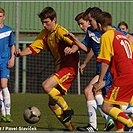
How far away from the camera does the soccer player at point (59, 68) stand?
33.7ft

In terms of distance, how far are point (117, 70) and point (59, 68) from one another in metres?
1.93

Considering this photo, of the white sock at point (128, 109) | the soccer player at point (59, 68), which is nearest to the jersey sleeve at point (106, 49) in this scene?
the white sock at point (128, 109)

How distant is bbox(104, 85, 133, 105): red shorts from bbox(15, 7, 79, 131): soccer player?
1.53 m

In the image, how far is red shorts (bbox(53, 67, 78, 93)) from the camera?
34.2 ft

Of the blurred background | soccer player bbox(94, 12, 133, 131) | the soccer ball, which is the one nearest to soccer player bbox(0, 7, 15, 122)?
the soccer ball

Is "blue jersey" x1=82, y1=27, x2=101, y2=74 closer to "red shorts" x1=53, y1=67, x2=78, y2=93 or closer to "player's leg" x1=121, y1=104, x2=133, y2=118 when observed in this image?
"red shorts" x1=53, y1=67, x2=78, y2=93

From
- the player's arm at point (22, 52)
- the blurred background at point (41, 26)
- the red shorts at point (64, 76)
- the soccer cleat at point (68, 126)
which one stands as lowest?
the blurred background at point (41, 26)

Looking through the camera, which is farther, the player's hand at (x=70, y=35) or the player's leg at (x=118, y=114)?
the player's hand at (x=70, y=35)

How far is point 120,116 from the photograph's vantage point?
8.80m

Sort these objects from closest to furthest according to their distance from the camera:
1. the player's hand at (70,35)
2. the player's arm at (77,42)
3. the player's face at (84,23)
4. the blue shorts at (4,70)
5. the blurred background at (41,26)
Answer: the player's hand at (70,35), the player's arm at (77,42), the player's face at (84,23), the blue shorts at (4,70), the blurred background at (41,26)

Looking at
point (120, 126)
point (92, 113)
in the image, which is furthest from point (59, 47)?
point (120, 126)

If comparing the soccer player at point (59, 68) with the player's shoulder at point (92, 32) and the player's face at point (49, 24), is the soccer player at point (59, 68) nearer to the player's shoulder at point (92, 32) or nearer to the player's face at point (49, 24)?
the player's face at point (49, 24)

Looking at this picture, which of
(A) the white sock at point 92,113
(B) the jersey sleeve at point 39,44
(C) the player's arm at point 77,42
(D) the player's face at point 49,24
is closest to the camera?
(C) the player's arm at point 77,42

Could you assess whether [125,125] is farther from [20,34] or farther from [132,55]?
[20,34]
